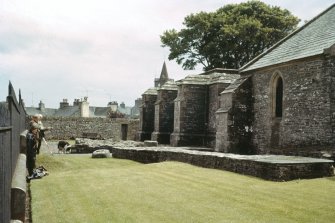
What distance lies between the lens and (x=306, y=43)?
17562 mm

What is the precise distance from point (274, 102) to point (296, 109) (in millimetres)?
2227

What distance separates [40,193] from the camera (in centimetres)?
939

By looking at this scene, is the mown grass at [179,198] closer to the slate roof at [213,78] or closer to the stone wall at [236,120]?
the stone wall at [236,120]

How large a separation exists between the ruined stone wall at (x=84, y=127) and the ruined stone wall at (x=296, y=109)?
2304 cm

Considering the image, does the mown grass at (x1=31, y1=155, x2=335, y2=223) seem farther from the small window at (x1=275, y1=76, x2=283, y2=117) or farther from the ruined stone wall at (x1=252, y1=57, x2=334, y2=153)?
the small window at (x1=275, y1=76, x2=283, y2=117)

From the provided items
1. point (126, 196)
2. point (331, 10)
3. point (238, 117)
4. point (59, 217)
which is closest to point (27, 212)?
point (59, 217)

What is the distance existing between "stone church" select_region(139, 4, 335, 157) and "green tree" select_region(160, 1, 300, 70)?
498 inches

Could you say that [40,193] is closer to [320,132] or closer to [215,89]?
[320,132]

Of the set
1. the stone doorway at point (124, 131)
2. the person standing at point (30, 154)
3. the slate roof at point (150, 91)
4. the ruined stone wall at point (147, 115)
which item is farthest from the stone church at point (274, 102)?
the stone doorway at point (124, 131)

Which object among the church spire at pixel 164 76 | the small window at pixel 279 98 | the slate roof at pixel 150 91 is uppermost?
the church spire at pixel 164 76

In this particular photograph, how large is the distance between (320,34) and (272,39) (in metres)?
22.1

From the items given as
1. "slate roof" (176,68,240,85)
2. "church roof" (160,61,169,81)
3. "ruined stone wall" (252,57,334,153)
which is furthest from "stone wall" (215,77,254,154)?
"church roof" (160,61,169,81)

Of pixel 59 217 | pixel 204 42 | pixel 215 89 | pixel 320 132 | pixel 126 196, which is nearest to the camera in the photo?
pixel 59 217

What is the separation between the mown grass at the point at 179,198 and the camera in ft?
23.1
